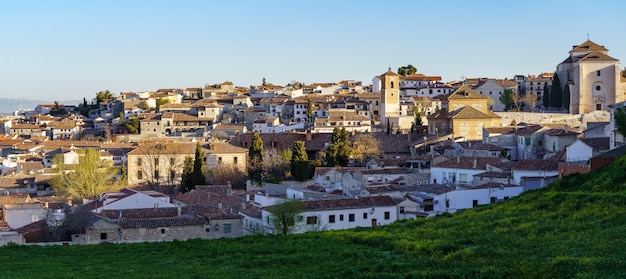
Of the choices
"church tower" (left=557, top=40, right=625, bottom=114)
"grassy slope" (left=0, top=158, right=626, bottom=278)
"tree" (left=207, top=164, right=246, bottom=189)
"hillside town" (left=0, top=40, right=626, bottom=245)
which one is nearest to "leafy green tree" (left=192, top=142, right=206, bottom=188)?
"hillside town" (left=0, top=40, right=626, bottom=245)

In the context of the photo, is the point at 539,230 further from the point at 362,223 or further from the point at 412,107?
the point at 412,107

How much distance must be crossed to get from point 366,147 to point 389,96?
58.8ft

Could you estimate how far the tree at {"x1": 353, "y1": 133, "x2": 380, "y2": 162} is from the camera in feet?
151

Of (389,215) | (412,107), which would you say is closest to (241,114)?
(412,107)

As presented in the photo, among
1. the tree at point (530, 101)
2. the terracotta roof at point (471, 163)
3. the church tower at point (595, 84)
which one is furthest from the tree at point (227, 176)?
the tree at point (530, 101)

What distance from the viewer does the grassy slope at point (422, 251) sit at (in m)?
12.6

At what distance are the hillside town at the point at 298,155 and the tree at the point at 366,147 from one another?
0.12 metres

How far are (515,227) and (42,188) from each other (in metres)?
32.1

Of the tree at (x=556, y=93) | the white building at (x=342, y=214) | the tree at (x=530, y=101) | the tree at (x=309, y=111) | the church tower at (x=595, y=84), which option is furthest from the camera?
the tree at (x=309, y=111)

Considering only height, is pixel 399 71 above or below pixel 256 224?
above

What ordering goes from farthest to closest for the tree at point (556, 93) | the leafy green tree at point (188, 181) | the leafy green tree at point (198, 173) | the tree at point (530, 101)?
the tree at point (530, 101)
the tree at point (556, 93)
the leafy green tree at point (188, 181)
the leafy green tree at point (198, 173)

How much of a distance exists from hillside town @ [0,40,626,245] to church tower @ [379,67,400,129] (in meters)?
0.10

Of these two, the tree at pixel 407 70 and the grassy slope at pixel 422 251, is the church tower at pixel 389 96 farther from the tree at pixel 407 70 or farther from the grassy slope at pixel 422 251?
the grassy slope at pixel 422 251

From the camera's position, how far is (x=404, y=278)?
1240 cm
